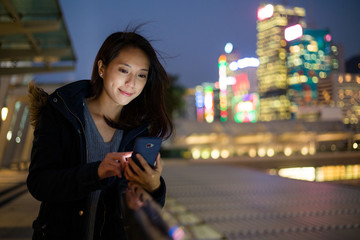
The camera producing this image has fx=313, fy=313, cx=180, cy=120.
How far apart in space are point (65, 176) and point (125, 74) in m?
0.60

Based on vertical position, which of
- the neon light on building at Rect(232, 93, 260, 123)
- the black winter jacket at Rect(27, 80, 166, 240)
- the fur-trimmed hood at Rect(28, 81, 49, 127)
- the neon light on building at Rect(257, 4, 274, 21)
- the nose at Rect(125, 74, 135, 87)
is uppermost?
the neon light on building at Rect(257, 4, 274, 21)

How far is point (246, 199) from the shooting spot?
584cm

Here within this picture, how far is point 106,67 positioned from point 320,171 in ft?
54.0

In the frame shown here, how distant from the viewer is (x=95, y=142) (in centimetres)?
163

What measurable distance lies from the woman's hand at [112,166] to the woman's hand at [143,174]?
0.09ft

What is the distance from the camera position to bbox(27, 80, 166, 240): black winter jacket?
1.29 meters

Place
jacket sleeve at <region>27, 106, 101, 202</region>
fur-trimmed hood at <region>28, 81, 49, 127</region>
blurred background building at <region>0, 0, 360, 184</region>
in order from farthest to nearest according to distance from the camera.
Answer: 1. blurred background building at <region>0, 0, 360, 184</region>
2. fur-trimmed hood at <region>28, 81, 49, 127</region>
3. jacket sleeve at <region>27, 106, 101, 202</region>

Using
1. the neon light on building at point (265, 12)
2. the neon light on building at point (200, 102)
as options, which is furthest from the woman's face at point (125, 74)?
the neon light on building at point (200, 102)

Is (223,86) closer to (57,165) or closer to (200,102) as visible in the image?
(200,102)

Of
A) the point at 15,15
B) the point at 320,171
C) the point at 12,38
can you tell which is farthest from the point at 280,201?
the point at 320,171

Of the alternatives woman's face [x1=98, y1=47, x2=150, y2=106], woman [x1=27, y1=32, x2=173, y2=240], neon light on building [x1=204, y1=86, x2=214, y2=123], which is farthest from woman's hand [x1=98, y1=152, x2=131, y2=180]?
neon light on building [x1=204, y1=86, x2=214, y2=123]

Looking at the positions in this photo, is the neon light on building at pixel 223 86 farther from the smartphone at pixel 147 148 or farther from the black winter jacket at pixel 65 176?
the smartphone at pixel 147 148

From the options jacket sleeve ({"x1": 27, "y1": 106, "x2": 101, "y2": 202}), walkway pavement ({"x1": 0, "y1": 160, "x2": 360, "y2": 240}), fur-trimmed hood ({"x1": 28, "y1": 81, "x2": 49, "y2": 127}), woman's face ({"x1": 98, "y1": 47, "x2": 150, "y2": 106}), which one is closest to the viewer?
jacket sleeve ({"x1": 27, "y1": 106, "x2": 101, "y2": 202})

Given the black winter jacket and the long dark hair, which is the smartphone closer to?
the black winter jacket
